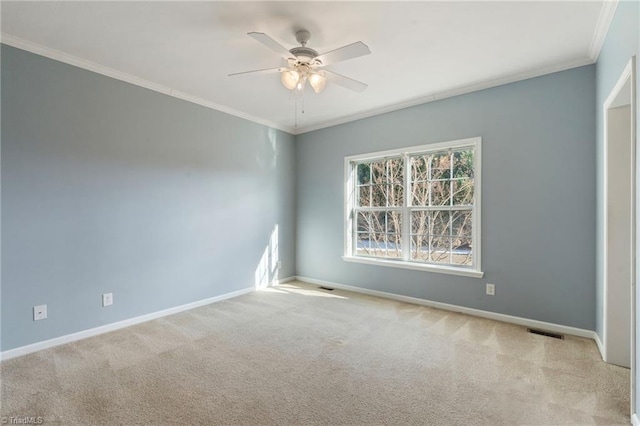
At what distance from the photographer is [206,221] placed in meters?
3.91

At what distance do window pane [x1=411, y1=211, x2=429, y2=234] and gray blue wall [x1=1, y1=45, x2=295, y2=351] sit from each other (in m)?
2.33

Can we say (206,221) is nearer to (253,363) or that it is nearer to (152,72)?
(152,72)

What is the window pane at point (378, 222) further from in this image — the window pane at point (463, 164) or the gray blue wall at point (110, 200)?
the gray blue wall at point (110, 200)

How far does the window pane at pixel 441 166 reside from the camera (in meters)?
3.72

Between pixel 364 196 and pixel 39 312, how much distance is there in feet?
12.6

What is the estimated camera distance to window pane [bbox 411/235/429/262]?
3.91 metres

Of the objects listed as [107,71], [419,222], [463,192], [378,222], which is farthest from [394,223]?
[107,71]

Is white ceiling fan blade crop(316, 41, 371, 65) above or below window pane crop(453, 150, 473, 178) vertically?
above

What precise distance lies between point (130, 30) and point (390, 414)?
3325 mm

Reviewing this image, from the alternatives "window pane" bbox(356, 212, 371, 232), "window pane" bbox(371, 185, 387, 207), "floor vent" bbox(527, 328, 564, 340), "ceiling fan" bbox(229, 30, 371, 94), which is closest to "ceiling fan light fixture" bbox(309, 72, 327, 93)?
"ceiling fan" bbox(229, 30, 371, 94)

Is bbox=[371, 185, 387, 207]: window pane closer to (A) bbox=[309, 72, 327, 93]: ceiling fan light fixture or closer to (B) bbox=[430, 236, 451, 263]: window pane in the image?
(B) bbox=[430, 236, 451, 263]: window pane

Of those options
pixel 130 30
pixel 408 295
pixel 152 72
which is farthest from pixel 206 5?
pixel 408 295

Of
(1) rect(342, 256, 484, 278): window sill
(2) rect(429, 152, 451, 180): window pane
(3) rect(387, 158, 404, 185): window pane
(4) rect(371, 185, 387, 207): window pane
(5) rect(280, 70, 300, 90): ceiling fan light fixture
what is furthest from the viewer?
(4) rect(371, 185, 387, 207): window pane

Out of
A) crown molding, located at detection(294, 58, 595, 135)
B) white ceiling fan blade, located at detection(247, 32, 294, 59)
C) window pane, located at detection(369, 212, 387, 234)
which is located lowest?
window pane, located at detection(369, 212, 387, 234)
